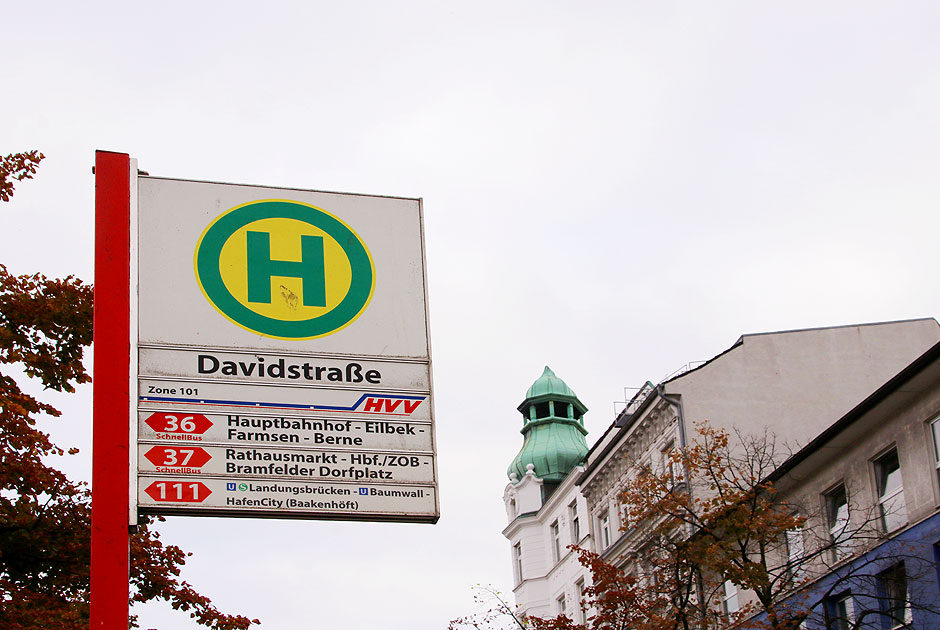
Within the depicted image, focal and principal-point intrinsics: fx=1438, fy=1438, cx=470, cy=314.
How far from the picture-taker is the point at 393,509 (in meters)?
9.47

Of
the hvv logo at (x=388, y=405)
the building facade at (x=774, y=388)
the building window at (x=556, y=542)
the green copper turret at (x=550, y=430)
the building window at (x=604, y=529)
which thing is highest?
the green copper turret at (x=550, y=430)

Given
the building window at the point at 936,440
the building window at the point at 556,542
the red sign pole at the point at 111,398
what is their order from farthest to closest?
the building window at the point at 556,542 < the building window at the point at 936,440 < the red sign pole at the point at 111,398

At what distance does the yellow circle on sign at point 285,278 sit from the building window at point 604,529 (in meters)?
42.3

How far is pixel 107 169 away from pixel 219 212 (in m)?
0.80

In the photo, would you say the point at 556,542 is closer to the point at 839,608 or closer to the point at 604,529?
the point at 604,529

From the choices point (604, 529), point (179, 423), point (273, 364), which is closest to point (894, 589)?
point (273, 364)

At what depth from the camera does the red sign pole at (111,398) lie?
27.2ft

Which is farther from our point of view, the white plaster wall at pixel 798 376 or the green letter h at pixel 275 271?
the white plaster wall at pixel 798 376

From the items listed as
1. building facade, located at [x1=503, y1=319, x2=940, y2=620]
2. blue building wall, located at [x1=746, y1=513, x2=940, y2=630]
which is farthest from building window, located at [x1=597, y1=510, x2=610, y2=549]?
blue building wall, located at [x1=746, y1=513, x2=940, y2=630]

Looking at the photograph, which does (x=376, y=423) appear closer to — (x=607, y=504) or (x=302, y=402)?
(x=302, y=402)

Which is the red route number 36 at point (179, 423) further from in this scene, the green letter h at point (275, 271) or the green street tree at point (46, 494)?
the green street tree at point (46, 494)

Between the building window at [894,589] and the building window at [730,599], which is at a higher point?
the building window at [730,599]

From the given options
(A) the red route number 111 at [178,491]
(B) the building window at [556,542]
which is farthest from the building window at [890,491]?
(B) the building window at [556,542]

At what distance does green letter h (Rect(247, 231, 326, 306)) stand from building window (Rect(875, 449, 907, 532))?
22766mm
